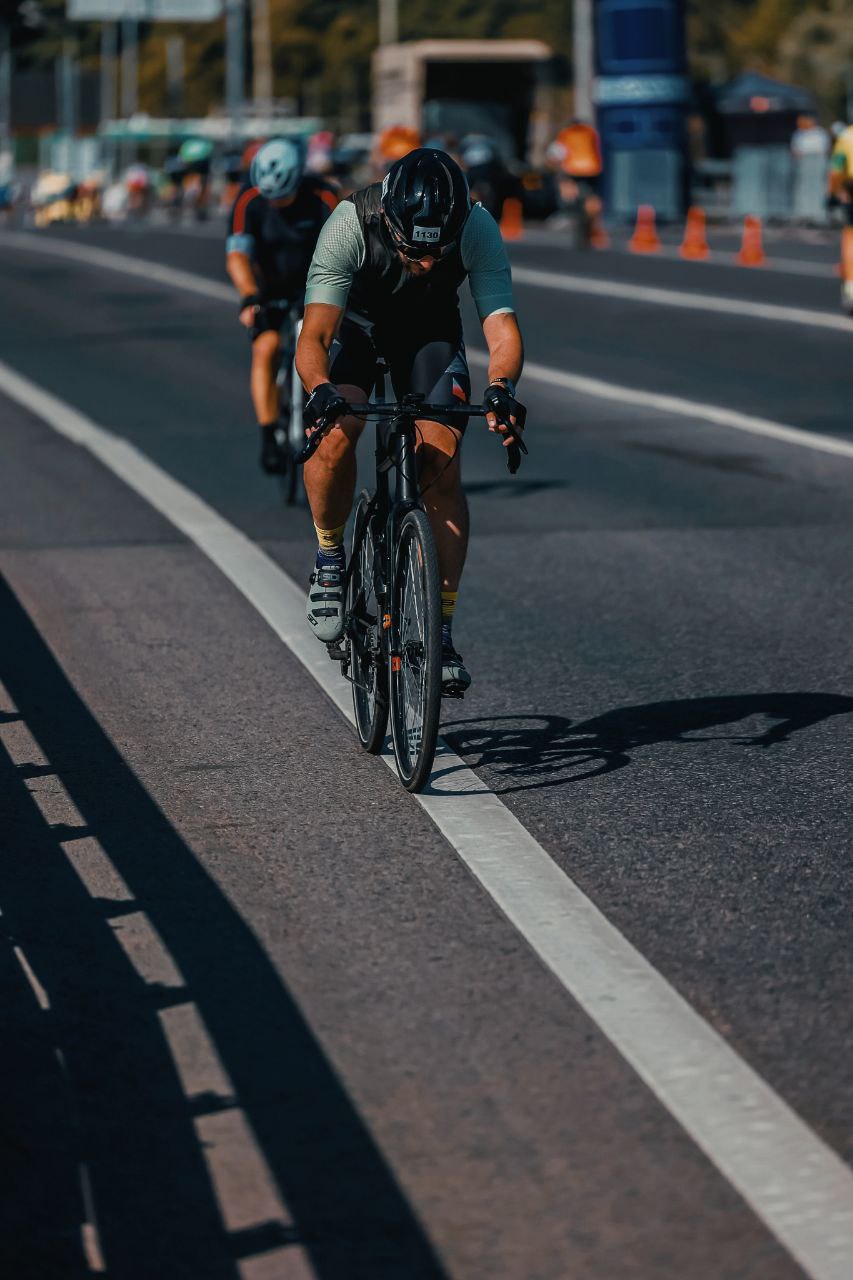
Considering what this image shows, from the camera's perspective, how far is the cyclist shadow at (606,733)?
6.82m

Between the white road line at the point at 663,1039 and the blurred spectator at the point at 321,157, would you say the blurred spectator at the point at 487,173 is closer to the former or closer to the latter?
the blurred spectator at the point at 321,157

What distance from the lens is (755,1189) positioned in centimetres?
388

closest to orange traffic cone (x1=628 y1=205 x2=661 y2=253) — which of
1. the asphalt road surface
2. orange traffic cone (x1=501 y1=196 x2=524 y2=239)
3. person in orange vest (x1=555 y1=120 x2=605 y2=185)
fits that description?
person in orange vest (x1=555 y1=120 x2=605 y2=185)

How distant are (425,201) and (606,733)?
1803 mm

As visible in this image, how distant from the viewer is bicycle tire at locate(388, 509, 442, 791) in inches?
244

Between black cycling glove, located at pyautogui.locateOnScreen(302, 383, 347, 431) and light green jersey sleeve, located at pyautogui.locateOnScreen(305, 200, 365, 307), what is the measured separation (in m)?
0.33

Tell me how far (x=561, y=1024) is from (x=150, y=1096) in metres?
0.84

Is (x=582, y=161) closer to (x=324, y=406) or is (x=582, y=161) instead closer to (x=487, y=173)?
(x=487, y=173)

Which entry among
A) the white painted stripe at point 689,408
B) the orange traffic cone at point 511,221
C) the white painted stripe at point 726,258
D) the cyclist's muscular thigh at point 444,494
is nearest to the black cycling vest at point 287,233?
the white painted stripe at point 689,408

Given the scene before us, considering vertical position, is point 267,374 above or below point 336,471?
below

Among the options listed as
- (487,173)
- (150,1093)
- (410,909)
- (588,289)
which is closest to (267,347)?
(410,909)

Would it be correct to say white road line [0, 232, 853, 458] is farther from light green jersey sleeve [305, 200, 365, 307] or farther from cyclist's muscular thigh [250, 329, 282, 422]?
light green jersey sleeve [305, 200, 365, 307]

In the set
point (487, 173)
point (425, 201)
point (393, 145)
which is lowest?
point (425, 201)

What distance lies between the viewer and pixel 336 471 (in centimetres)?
702
